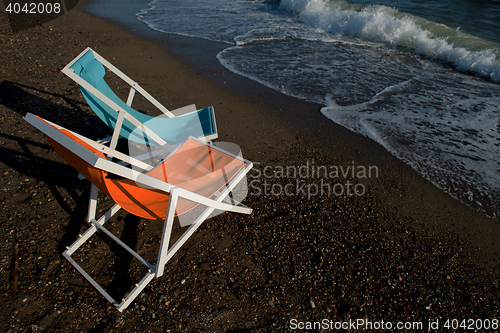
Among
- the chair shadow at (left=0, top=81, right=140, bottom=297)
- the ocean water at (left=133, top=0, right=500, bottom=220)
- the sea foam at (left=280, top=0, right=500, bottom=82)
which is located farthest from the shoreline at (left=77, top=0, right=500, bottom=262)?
the sea foam at (left=280, top=0, right=500, bottom=82)

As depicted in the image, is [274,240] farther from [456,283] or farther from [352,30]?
[352,30]

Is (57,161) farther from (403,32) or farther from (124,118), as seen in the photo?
(403,32)

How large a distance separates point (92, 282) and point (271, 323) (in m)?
1.58

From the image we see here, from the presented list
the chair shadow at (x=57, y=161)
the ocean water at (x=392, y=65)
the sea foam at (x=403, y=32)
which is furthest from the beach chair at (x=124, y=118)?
the sea foam at (x=403, y=32)

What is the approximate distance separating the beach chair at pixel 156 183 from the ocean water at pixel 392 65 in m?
3.15

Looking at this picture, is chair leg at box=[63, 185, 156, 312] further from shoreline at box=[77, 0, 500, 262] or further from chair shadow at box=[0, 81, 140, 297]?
shoreline at box=[77, 0, 500, 262]

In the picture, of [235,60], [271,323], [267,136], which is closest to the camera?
[271,323]

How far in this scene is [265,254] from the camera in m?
2.76

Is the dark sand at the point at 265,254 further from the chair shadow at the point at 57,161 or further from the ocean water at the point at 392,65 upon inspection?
the ocean water at the point at 392,65

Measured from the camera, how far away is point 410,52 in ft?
28.9

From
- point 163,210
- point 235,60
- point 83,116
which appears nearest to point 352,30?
point 235,60
